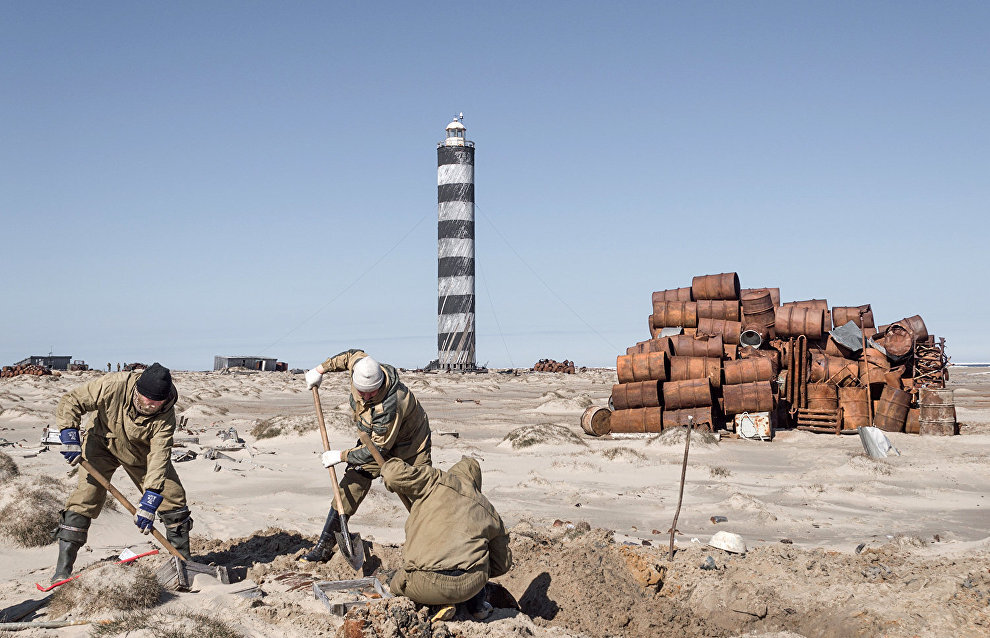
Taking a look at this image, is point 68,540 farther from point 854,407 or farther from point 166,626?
point 854,407

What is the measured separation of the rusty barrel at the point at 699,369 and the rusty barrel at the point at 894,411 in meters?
3.72

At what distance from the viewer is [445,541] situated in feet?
18.0

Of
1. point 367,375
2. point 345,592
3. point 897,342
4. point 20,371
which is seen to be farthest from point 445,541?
point 20,371

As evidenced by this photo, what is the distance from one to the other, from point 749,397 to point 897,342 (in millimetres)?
4163

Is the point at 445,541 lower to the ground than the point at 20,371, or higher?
lower

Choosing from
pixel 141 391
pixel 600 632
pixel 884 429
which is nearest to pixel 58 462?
pixel 141 391

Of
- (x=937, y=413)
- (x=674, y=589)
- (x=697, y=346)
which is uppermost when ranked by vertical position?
(x=697, y=346)

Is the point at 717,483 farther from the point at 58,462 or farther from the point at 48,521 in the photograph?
the point at 58,462

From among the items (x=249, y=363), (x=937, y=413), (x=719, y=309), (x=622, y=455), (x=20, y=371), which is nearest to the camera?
(x=622, y=455)

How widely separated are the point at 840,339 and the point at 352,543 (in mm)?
16550

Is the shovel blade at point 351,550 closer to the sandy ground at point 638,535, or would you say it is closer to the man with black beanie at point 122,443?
the sandy ground at point 638,535

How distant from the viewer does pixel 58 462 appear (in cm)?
1230

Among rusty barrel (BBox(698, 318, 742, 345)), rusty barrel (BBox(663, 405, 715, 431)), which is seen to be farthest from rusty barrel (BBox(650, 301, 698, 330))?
rusty barrel (BBox(663, 405, 715, 431))

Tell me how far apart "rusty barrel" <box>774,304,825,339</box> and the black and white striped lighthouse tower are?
3474 centimetres
